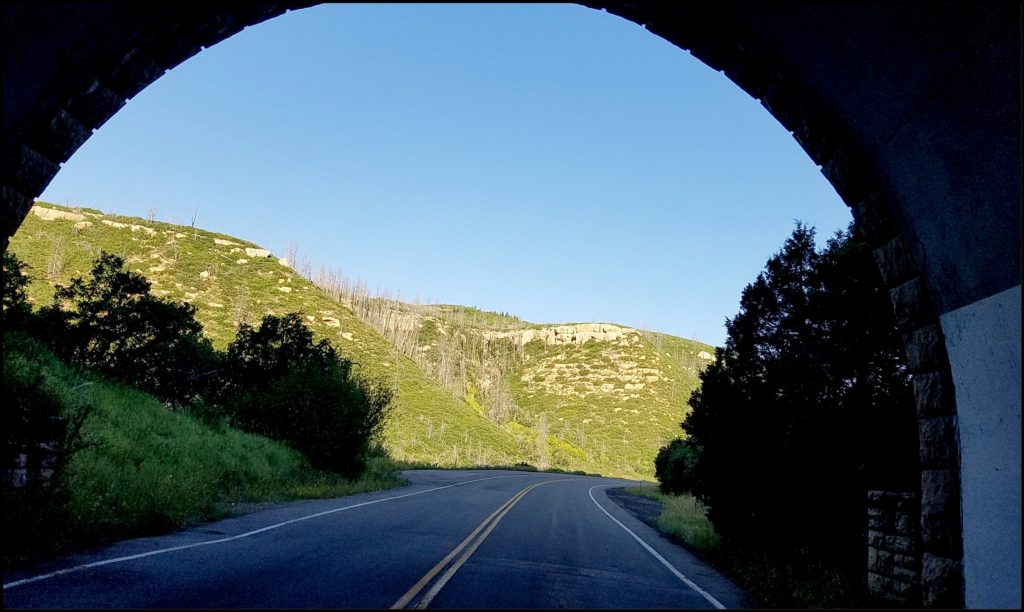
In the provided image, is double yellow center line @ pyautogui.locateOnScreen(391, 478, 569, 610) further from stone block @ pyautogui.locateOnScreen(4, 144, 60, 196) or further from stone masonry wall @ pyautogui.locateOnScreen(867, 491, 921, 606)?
stone block @ pyautogui.locateOnScreen(4, 144, 60, 196)

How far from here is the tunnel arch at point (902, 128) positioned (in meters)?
4.30

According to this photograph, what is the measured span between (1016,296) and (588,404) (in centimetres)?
10281

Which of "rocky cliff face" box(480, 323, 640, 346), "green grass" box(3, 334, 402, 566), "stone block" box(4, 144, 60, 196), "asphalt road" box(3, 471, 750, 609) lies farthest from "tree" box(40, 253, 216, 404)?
"rocky cliff face" box(480, 323, 640, 346)

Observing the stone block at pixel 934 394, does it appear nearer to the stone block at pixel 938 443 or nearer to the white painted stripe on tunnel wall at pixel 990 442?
the stone block at pixel 938 443

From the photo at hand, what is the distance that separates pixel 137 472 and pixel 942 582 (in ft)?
50.5

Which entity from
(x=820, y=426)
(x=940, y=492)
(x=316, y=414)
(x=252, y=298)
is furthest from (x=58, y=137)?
(x=252, y=298)

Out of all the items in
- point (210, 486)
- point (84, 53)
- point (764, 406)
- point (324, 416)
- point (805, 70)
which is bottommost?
point (210, 486)

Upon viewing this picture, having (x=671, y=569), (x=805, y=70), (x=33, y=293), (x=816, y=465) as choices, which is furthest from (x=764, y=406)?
(x=33, y=293)

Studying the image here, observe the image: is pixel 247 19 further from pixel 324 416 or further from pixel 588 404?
pixel 588 404

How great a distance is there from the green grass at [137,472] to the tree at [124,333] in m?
5.86

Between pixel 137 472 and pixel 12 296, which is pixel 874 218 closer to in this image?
pixel 137 472

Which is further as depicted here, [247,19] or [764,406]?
[764,406]

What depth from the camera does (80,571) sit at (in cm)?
671

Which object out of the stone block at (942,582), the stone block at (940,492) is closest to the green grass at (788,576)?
the stone block at (942,582)
